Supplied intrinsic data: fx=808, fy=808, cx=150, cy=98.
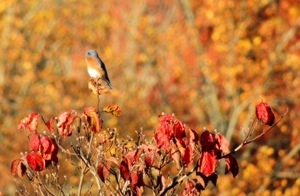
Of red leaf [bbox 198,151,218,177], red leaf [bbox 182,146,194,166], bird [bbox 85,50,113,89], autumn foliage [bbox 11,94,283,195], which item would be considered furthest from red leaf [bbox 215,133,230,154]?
bird [bbox 85,50,113,89]

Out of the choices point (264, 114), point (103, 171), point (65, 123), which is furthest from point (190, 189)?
point (65, 123)

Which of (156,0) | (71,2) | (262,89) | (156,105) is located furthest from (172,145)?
(156,0)

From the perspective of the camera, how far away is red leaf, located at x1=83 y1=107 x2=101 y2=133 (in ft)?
21.1

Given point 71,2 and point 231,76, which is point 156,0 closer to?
point 71,2

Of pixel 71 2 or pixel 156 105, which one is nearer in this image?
pixel 156 105

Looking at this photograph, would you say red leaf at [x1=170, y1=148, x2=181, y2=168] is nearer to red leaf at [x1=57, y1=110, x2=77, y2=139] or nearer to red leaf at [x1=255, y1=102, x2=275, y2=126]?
red leaf at [x1=255, y1=102, x2=275, y2=126]

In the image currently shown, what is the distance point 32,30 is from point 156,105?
394cm

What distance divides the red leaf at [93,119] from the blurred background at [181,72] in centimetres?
950

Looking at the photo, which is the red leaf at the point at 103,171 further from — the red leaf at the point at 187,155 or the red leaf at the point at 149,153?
the red leaf at the point at 187,155

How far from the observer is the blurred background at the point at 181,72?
1828 cm

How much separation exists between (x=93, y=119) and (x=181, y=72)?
1403 cm

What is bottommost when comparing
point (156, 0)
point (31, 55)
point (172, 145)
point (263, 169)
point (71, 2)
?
point (172, 145)

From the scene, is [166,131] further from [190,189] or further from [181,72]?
[181,72]

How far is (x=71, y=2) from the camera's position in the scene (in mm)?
22766
